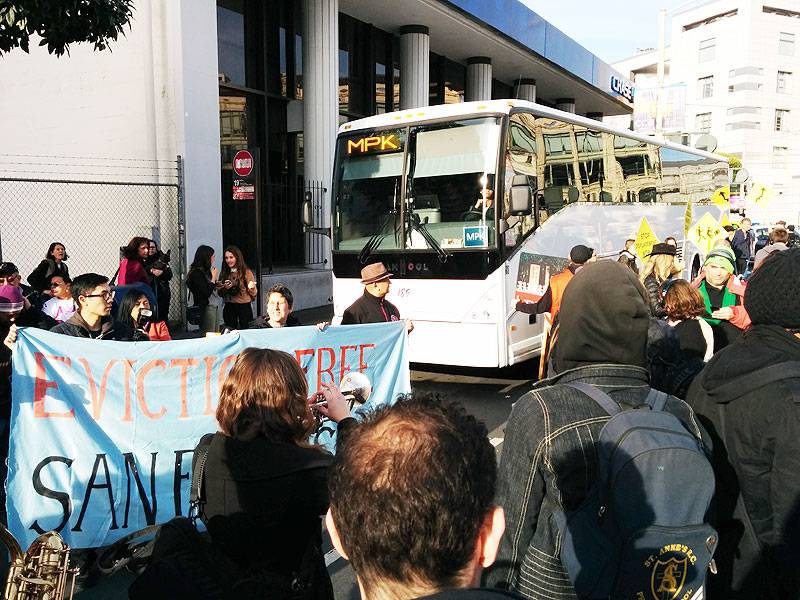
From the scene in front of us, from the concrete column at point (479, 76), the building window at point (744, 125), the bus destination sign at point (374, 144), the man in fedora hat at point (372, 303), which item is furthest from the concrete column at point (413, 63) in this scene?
the building window at point (744, 125)

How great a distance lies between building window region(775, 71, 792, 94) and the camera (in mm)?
67562

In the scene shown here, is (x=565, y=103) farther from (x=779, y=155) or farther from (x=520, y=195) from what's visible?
(x=779, y=155)

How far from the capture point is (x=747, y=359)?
88.9 inches

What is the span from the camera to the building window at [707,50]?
230 ft

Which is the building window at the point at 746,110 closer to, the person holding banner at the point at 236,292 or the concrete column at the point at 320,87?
the concrete column at the point at 320,87

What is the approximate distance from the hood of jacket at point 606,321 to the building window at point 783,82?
77.1 metres

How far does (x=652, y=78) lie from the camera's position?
85000 millimetres

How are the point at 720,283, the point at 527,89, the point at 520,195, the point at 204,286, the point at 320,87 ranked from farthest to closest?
the point at 527,89
the point at 320,87
the point at 204,286
the point at 520,195
the point at 720,283

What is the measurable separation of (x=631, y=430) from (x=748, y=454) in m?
0.59

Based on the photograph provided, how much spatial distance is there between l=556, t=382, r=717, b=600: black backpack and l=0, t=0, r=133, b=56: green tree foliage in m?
5.76

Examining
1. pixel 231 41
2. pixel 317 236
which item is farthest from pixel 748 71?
pixel 231 41

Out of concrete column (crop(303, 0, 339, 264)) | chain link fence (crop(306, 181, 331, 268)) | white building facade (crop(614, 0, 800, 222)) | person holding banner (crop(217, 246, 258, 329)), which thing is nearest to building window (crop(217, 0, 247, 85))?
concrete column (crop(303, 0, 339, 264))

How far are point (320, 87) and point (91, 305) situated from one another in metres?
12.6

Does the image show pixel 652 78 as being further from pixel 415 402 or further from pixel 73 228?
pixel 415 402
